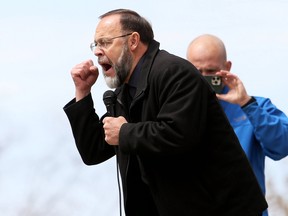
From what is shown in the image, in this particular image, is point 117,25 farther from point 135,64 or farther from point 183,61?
point 183,61

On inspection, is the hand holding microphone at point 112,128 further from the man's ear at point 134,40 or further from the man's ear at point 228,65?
the man's ear at point 228,65

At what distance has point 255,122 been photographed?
4.06 metres

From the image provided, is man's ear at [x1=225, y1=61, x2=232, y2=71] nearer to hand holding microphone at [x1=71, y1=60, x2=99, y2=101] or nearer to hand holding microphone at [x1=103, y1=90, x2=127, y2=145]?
hand holding microphone at [x1=71, y1=60, x2=99, y2=101]

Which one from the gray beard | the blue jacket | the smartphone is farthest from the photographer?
the smartphone

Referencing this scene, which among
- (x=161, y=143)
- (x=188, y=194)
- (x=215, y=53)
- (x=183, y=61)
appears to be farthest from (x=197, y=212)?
(x=215, y=53)

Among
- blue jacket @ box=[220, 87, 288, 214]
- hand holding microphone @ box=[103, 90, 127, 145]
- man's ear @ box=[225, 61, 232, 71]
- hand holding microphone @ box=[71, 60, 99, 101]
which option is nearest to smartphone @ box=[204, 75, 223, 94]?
blue jacket @ box=[220, 87, 288, 214]

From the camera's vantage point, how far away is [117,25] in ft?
11.9

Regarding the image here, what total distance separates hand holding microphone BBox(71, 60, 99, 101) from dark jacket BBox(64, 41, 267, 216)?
0.44 meters

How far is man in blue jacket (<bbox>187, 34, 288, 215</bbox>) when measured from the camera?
13.3ft

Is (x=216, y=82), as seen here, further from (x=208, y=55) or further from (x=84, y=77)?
(x=84, y=77)

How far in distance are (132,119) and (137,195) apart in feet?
1.10

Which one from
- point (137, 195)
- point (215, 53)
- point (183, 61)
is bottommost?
point (137, 195)

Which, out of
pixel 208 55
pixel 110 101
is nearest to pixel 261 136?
pixel 208 55

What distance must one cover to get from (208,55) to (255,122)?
521 millimetres
